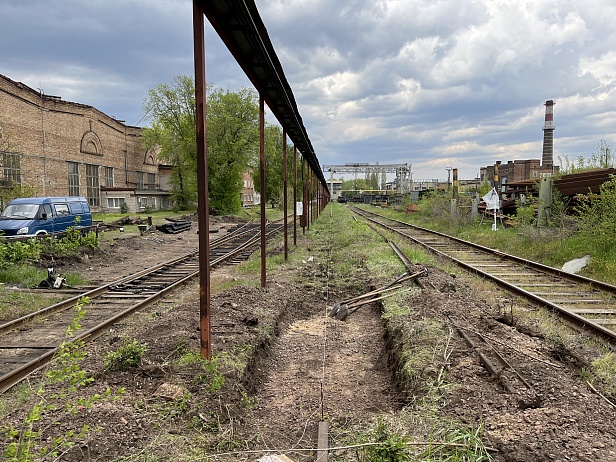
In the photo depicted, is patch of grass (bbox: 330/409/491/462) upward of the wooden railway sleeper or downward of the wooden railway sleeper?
downward

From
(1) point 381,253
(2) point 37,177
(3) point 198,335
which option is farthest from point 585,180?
(2) point 37,177

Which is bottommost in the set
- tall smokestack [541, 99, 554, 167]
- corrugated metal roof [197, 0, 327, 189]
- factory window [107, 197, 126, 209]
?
factory window [107, 197, 126, 209]

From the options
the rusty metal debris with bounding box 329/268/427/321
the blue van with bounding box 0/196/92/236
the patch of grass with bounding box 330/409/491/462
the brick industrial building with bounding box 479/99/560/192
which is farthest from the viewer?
the brick industrial building with bounding box 479/99/560/192

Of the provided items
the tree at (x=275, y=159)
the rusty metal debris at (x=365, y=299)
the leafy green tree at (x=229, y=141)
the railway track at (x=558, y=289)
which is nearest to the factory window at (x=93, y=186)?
the leafy green tree at (x=229, y=141)

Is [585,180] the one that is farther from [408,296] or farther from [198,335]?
[198,335]

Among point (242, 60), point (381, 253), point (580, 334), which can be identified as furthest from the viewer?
point (381, 253)

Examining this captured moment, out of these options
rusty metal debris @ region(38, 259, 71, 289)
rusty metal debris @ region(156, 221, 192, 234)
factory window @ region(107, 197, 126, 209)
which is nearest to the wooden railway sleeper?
rusty metal debris @ region(38, 259, 71, 289)

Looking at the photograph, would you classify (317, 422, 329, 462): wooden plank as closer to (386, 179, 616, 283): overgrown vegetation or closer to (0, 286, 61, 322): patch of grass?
(0, 286, 61, 322): patch of grass

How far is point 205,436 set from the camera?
3.69 meters

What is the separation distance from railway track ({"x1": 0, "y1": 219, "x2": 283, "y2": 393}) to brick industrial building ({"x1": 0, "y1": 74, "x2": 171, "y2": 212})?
13658 millimetres

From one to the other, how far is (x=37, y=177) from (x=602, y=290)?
32655 millimetres

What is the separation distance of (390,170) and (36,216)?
260ft

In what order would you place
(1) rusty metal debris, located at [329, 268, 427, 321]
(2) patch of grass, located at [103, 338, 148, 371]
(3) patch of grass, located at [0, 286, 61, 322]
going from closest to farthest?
(2) patch of grass, located at [103, 338, 148, 371]
(3) patch of grass, located at [0, 286, 61, 322]
(1) rusty metal debris, located at [329, 268, 427, 321]

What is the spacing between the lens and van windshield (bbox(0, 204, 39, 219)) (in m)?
16.0
